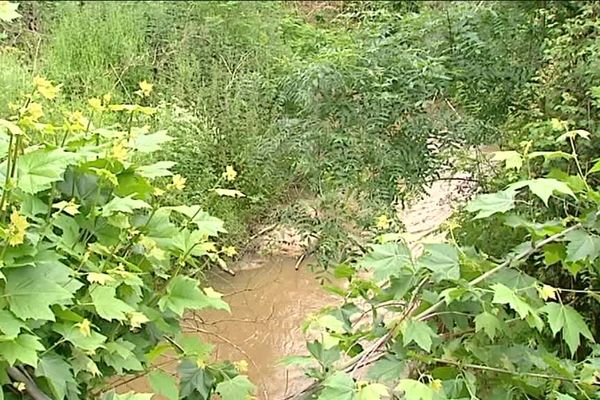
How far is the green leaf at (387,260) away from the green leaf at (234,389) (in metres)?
0.39

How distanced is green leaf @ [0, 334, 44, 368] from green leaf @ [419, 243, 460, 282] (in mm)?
841

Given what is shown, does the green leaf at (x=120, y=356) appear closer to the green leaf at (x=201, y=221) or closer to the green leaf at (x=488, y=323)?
the green leaf at (x=201, y=221)

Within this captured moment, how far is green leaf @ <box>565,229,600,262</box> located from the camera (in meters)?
1.71

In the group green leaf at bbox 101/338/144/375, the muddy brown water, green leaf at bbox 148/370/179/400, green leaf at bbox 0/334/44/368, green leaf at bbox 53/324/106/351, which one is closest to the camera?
green leaf at bbox 0/334/44/368

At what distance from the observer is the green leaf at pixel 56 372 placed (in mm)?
1482

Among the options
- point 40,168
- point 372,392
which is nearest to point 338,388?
point 372,392

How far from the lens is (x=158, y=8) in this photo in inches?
209

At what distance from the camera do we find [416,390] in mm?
1570

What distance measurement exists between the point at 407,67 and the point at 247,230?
1272mm

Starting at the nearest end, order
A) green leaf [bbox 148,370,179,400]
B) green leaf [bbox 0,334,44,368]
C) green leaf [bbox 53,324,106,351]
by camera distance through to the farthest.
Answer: green leaf [bbox 0,334,44,368] < green leaf [bbox 53,324,106,351] < green leaf [bbox 148,370,179,400]

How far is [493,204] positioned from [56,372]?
103 cm

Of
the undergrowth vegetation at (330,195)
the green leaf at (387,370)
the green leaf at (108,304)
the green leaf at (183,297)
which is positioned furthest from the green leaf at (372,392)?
the green leaf at (108,304)

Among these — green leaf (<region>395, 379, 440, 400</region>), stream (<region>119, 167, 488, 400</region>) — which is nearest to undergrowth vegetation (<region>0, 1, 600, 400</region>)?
green leaf (<region>395, 379, 440, 400</region>)

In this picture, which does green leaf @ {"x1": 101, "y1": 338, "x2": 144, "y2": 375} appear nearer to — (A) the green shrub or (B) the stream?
(A) the green shrub
